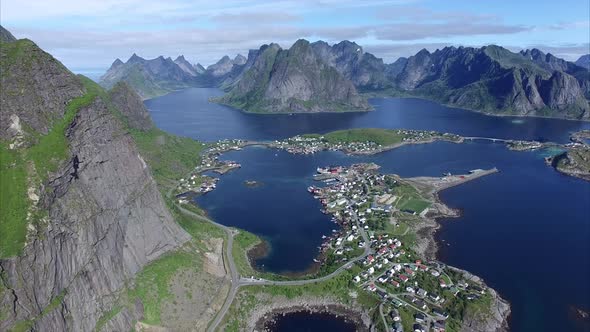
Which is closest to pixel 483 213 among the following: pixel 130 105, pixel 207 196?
pixel 207 196

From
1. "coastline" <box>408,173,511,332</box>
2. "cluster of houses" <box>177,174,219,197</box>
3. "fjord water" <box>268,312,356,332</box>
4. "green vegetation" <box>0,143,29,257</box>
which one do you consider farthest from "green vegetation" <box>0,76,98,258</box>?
"cluster of houses" <box>177,174,219,197</box>

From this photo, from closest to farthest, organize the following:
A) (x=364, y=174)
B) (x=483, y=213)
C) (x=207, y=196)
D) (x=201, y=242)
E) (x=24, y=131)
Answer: (x=24, y=131), (x=201, y=242), (x=483, y=213), (x=207, y=196), (x=364, y=174)

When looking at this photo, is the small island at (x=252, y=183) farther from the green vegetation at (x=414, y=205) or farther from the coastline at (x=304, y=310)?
the coastline at (x=304, y=310)

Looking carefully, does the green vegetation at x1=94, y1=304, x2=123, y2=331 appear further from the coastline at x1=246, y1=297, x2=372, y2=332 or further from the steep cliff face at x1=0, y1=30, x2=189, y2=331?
the coastline at x1=246, y1=297, x2=372, y2=332

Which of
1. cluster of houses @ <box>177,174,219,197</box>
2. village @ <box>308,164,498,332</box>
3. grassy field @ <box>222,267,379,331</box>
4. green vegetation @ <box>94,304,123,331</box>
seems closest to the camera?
green vegetation @ <box>94,304,123,331</box>

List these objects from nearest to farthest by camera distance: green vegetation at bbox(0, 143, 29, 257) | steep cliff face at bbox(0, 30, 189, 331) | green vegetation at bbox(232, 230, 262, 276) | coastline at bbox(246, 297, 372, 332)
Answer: green vegetation at bbox(0, 143, 29, 257) < steep cliff face at bbox(0, 30, 189, 331) < coastline at bbox(246, 297, 372, 332) < green vegetation at bbox(232, 230, 262, 276)

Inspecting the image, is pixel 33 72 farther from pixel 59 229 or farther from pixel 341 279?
pixel 341 279
